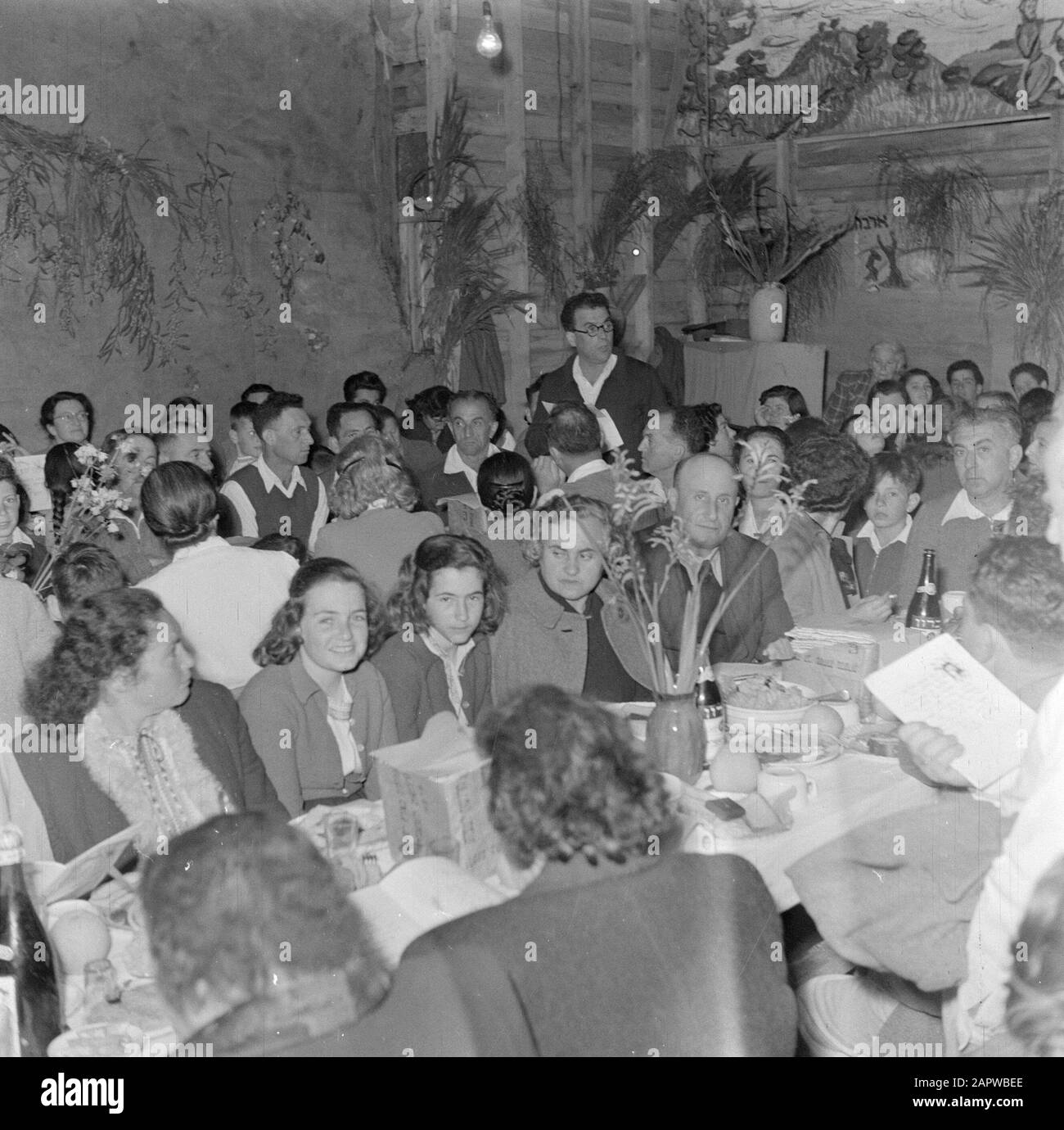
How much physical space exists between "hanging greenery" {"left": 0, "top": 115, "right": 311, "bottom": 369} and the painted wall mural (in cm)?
389

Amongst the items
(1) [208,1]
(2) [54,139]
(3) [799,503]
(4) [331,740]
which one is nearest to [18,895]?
(4) [331,740]

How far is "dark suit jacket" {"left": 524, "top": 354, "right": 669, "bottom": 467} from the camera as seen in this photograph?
6773 millimetres

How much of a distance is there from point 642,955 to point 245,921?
0.59 m

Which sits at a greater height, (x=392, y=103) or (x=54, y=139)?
(x=392, y=103)

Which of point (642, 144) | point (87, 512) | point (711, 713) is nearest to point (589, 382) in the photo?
point (87, 512)

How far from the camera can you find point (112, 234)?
7.62 meters

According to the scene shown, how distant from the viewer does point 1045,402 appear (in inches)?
251

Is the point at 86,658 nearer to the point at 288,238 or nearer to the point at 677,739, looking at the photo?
the point at 677,739

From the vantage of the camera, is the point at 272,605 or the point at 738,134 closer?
the point at 272,605

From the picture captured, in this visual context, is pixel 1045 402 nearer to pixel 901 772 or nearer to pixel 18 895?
pixel 901 772

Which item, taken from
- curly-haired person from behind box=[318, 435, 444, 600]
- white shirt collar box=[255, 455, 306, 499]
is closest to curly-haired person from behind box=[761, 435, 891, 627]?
curly-haired person from behind box=[318, 435, 444, 600]

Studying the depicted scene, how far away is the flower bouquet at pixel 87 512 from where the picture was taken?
401cm

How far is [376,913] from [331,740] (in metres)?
0.93

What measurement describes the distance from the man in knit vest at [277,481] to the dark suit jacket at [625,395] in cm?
147
